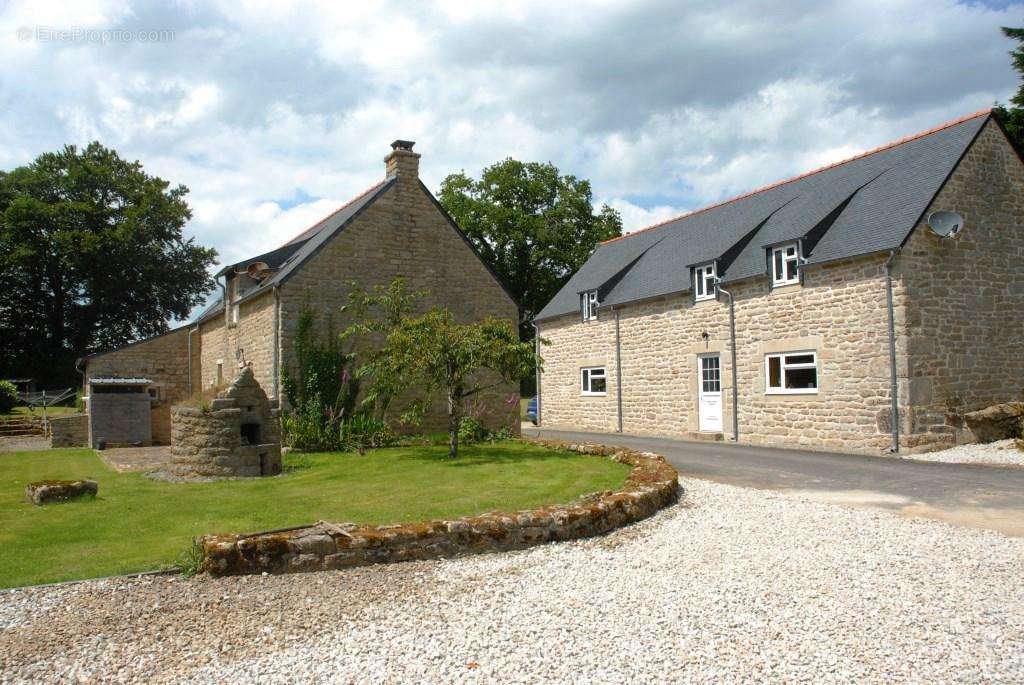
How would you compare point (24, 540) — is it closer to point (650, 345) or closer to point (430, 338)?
point (430, 338)

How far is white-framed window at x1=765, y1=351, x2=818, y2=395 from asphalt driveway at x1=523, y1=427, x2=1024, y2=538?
178cm

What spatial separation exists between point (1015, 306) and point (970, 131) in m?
4.44

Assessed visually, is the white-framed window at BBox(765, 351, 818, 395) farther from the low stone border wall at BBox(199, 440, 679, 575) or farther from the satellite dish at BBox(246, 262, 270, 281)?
the satellite dish at BBox(246, 262, 270, 281)

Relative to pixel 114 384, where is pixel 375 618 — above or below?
below

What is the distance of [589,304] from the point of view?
88.7 ft

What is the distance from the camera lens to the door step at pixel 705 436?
67.7 feet

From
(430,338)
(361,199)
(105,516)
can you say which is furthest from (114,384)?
(105,516)

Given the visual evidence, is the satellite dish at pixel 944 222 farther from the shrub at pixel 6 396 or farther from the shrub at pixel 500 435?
the shrub at pixel 6 396

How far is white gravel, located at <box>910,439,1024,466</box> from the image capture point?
46.5 ft

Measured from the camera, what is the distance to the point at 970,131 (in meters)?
17.5

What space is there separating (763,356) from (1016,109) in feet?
53.8

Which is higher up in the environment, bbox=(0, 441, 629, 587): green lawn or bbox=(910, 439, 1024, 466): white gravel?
bbox=(0, 441, 629, 587): green lawn

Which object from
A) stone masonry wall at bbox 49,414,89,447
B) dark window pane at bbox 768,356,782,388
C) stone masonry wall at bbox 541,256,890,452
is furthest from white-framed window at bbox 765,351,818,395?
stone masonry wall at bbox 49,414,89,447

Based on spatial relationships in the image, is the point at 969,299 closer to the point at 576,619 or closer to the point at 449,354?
the point at 449,354
